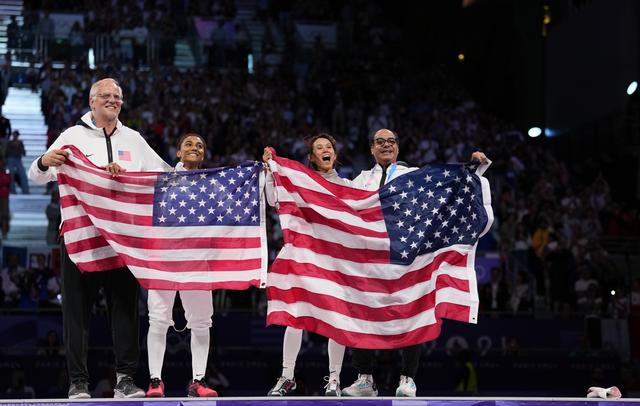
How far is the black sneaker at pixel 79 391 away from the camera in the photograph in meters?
8.11

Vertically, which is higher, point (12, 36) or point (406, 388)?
point (12, 36)

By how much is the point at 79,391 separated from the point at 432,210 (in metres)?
3.16

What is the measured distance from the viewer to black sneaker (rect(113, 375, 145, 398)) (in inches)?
322

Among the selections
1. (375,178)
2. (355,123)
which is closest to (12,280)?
(375,178)

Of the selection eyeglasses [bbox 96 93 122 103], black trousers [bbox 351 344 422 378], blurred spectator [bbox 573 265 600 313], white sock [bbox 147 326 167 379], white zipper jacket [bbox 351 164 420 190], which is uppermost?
eyeglasses [bbox 96 93 122 103]

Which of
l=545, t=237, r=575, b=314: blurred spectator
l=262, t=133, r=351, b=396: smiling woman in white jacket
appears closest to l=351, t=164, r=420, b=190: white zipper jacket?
l=262, t=133, r=351, b=396: smiling woman in white jacket

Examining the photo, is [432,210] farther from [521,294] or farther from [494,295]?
[521,294]

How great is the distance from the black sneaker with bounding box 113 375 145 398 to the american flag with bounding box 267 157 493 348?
1190 mm

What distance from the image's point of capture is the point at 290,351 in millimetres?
8766

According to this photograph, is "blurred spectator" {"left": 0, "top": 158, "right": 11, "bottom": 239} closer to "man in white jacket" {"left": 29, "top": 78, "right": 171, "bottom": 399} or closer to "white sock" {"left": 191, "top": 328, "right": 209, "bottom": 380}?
"man in white jacket" {"left": 29, "top": 78, "right": 171, "bottom": 399}

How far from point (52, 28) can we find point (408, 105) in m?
8.27

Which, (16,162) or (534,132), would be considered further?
(534,132)

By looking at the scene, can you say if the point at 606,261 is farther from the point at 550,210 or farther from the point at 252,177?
the point at 252,177

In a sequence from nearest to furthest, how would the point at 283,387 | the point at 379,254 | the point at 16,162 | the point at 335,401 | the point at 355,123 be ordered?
the point at 335,401, the point at 283,387, the point at 379,254, the point at 16,162, the point at 355,123
